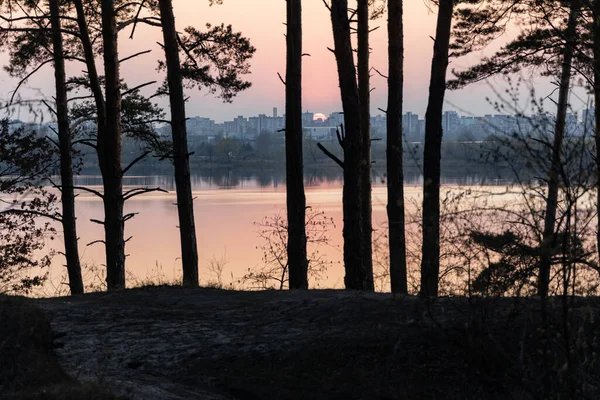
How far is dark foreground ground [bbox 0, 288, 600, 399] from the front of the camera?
528 cm

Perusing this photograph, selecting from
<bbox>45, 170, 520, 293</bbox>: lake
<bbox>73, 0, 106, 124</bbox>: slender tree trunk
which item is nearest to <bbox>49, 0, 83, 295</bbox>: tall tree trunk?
<bbox>45, 170, 520, 293</bbox>: lake

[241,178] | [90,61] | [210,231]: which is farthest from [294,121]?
[241,178]

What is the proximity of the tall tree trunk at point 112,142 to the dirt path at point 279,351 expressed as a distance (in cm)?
456

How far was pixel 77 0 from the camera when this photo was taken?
13.1 meters

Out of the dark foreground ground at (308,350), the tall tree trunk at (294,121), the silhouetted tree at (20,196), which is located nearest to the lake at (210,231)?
the silhouetted tree at (20,196)

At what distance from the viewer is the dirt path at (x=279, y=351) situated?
19.6 feet

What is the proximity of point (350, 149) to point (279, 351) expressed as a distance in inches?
220

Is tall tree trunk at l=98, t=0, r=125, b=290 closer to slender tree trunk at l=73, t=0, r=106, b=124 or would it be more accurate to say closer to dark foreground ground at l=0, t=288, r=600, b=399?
slender tree trunk at l=73, t=0, r=106, b=124

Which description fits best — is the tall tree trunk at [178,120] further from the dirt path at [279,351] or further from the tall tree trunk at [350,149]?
the dirt path at [279,351]

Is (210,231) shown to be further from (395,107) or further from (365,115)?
(395,107)

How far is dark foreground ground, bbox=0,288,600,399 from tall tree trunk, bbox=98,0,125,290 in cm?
465

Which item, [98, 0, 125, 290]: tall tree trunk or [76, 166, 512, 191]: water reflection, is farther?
[76, 166, 512, 191]: water reflection

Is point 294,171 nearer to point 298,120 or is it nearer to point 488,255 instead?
point 298,120

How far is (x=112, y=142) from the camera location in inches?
516
